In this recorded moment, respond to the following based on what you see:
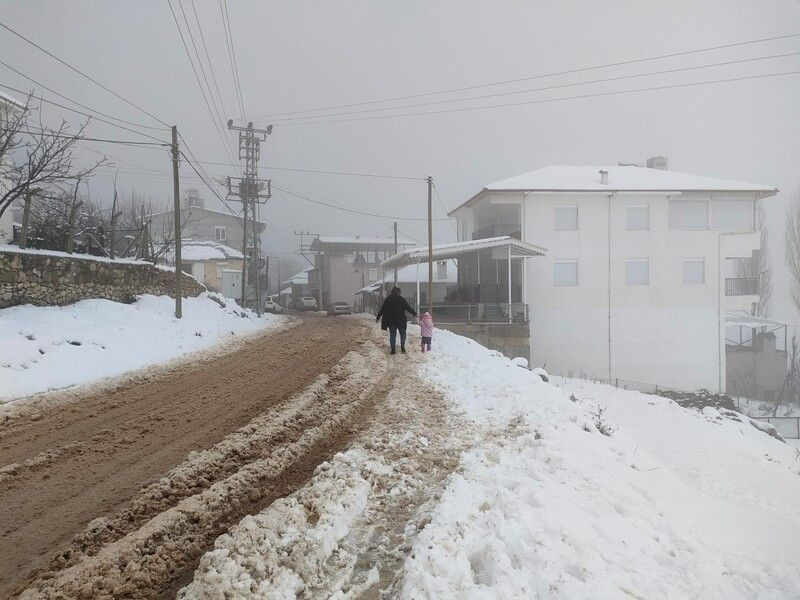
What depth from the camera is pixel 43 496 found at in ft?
12.3

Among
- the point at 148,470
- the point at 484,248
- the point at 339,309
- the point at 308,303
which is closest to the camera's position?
the point at 148,470

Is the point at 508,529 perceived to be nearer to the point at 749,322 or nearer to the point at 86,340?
the point at 86,340

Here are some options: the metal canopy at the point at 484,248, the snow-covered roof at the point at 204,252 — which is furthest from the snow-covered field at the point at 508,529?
the snow-covered roof at the point at 204,252

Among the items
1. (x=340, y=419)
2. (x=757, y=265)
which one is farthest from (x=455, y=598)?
(x=757, y=265)

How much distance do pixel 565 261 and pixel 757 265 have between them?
66.6 ft

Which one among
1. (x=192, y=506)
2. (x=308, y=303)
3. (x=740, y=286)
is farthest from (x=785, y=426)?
(x=308, y=303)

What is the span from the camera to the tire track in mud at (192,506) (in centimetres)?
262

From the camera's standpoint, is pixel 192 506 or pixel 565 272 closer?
pixel 192 506

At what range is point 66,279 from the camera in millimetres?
12281

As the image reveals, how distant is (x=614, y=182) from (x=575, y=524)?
28.2 m

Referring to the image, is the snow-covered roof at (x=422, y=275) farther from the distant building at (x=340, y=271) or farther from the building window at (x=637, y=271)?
the distant building at (x=340, y=271)

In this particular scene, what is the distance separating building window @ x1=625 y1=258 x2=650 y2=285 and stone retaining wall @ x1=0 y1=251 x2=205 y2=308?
2418 centimetres

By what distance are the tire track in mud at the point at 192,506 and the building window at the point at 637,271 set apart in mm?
25046

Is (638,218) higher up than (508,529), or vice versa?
(638,218)
